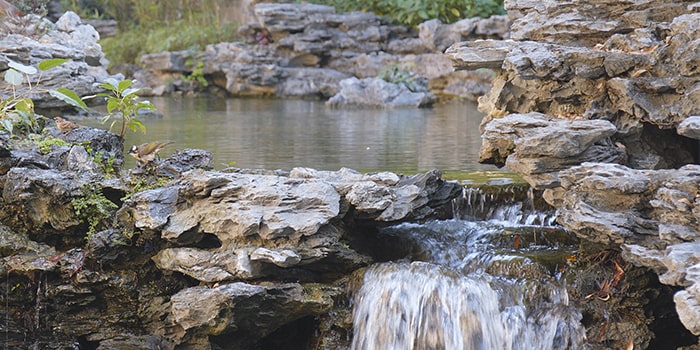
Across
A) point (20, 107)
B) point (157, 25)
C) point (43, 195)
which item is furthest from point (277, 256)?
point (157, 25)

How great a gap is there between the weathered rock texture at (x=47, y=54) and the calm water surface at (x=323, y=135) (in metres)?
0.97

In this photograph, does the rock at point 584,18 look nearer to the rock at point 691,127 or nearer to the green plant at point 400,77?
the rock at point 691,127

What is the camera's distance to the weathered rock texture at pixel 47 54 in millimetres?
9406

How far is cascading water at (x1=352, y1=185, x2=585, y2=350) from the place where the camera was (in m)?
5.28

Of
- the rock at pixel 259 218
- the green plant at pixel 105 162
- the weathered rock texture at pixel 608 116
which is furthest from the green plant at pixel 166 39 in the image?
the rock at pixel 259 218

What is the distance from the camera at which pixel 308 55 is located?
20.1 m

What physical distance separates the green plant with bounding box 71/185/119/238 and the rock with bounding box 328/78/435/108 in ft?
35.7

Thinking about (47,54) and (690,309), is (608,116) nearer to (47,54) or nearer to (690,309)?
(690,309)

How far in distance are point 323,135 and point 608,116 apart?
558cm

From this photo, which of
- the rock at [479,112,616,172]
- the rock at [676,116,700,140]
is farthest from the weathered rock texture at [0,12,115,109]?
the rock at [676,116,700,140]

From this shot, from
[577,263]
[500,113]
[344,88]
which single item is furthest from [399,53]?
[577,263]

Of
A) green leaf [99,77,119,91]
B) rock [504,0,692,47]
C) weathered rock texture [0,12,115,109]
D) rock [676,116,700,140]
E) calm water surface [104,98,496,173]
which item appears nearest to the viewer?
rock [676,116,700,140]

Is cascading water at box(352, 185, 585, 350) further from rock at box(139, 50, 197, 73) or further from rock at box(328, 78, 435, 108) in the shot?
rock at box(139, 50, 197, 73)

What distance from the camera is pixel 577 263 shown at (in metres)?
5.53
